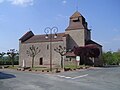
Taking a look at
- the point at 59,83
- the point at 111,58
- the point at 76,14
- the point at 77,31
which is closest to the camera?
the point at 59,83

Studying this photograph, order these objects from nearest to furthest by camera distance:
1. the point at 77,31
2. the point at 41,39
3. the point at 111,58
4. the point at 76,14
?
1. the point at 77,31
2. the point at 76,14
3. the point at 41,39
4. the point at 111,58

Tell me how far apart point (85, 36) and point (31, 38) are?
730 inches

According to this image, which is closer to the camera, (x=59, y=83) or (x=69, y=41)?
(x=59, y=83)

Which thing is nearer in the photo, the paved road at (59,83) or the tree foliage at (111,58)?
the paved road at (59,83)

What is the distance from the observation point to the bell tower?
2299 inches

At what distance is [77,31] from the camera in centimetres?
5925

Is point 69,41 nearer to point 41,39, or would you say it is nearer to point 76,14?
point 76,14

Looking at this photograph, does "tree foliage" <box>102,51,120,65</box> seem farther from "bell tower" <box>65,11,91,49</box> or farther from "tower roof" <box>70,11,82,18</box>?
"tower roof" <box>70,11,82,18</box>

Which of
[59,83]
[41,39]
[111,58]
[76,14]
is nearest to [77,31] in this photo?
[76,14]

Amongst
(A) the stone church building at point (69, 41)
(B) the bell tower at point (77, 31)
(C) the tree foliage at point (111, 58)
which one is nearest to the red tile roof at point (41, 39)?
(A) the stone church building at point (69, 41)

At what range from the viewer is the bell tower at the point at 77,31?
5841cm

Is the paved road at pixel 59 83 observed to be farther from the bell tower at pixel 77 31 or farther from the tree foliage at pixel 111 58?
the tree foliage at pixel 111 58

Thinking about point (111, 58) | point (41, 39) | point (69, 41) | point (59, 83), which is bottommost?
point (59, 83)

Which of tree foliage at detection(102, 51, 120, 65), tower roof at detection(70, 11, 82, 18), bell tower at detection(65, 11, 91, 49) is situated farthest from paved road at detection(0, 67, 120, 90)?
tree foliage at detection(102, 51, 120, 65)
